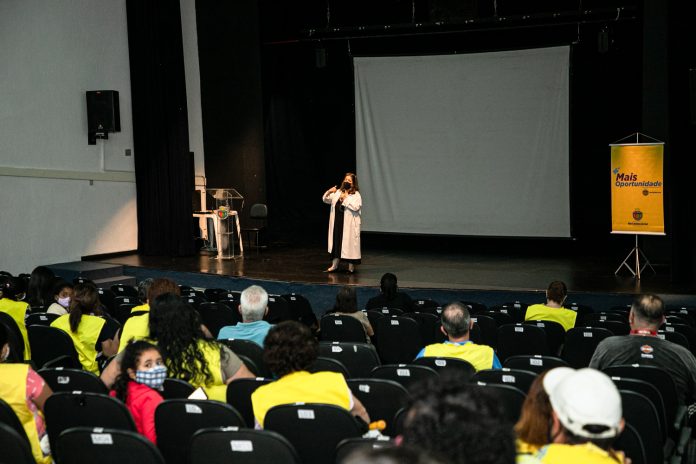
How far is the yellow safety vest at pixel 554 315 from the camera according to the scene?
6445 mm

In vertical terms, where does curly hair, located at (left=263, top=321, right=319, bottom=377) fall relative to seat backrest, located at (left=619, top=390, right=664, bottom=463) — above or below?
above

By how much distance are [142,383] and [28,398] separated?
0.46 meters

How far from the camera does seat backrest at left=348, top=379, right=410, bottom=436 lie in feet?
11.7

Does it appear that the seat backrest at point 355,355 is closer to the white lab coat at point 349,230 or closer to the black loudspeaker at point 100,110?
the white lab coat at point 349,230

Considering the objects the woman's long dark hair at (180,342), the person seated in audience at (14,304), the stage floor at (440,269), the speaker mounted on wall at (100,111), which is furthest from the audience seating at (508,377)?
the speaker mounted on wall at (100,111)

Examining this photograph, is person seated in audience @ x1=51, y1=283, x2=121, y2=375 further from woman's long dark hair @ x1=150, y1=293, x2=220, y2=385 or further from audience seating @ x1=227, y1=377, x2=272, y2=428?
audience seating @ x1=227, y1=377, x2=272, y2=428

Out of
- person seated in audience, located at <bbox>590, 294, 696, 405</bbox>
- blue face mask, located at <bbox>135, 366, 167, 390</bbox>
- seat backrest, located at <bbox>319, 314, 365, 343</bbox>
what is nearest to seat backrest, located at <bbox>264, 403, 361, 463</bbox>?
blue face mask, located at <bbox>135, 366, 167, 390</bbox>

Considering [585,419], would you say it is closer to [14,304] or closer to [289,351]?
[289,351]

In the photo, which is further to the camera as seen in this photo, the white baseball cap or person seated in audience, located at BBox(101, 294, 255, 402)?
person seated in audience, located at BBox(101, 294, 255, 402)

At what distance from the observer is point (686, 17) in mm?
9711

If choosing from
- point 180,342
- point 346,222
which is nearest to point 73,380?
point 180,342

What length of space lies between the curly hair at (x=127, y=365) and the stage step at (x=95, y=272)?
8.32m

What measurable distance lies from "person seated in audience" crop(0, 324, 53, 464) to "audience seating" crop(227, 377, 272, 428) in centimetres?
77

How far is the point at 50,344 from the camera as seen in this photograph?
5164 millimetres
